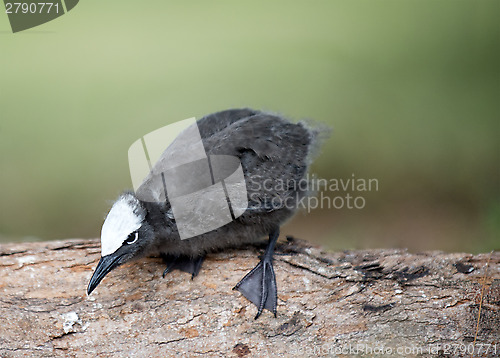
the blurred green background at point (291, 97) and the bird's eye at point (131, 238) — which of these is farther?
the blurred green background at point (291, 97)

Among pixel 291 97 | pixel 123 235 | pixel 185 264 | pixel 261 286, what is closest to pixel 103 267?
pixel 123 235

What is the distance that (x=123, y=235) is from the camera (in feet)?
7.41

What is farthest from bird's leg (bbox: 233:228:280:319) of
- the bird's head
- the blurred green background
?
the blurred green background

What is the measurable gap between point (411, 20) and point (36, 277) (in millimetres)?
2976

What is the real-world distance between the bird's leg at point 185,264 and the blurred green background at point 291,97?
4.20 ft

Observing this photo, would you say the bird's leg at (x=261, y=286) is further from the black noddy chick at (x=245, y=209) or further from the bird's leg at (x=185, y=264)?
the bird's leg at (x=185, y=264)

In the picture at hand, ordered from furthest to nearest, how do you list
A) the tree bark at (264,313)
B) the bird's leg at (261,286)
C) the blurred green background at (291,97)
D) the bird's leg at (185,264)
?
the blurred green background at (291,97) → the bird's leg at (185,264) → the bird's leg at (261,286) → the tree bark at (264,313)

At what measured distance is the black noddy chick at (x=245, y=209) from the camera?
2.30 meters

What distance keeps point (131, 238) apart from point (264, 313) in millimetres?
703

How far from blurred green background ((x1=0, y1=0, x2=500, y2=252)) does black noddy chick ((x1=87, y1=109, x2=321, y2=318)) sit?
0.81 metres

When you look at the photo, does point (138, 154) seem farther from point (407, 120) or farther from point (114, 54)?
point (407, 120)

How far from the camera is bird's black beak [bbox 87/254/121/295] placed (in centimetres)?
219

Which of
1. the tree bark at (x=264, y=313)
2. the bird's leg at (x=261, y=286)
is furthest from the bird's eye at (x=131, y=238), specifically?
the bird's leg at (x=261, y=286)

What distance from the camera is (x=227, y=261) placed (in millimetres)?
2559
